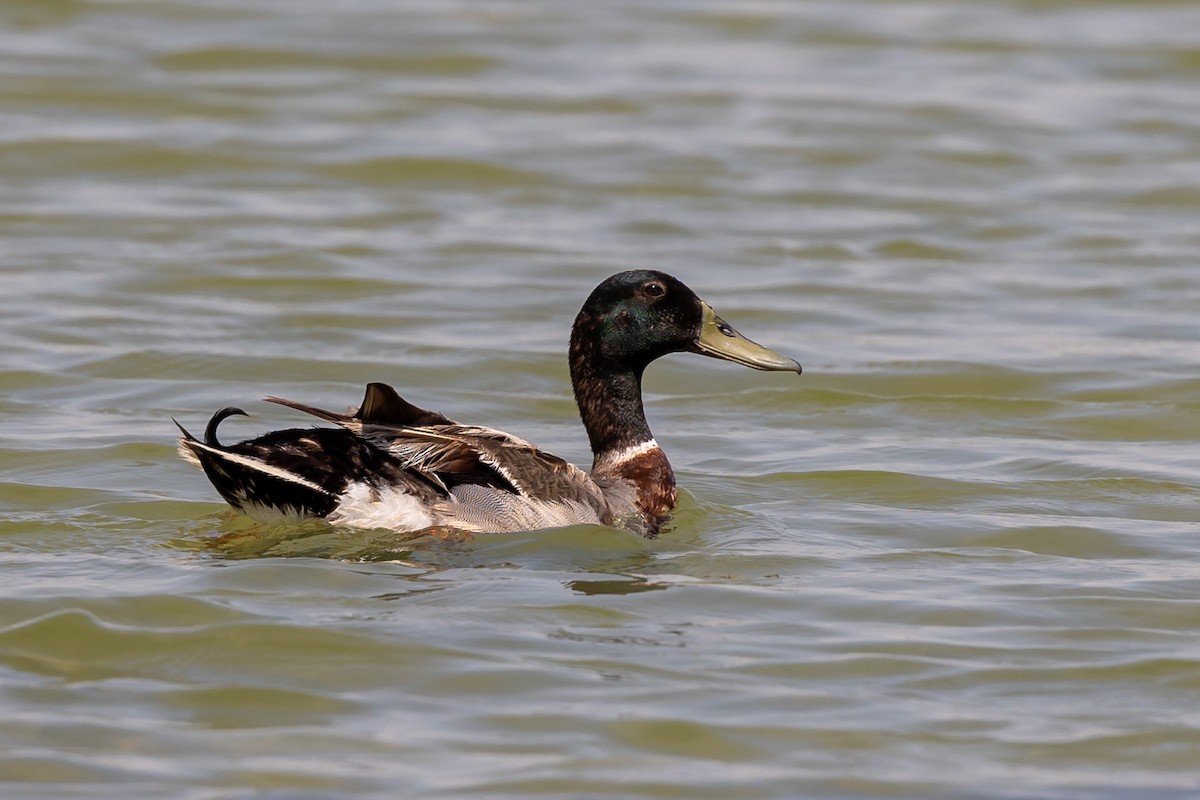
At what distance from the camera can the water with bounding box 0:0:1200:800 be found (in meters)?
6.64

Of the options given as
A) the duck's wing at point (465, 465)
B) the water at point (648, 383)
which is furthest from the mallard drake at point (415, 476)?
the water at point (648, 383)

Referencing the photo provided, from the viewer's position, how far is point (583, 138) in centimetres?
1867

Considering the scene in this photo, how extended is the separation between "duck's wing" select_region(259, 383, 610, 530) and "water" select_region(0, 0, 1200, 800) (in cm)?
15

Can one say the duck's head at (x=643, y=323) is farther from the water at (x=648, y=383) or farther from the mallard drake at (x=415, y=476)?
the water at (x=648, y=383)

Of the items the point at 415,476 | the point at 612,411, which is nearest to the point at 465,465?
the point at 415,476

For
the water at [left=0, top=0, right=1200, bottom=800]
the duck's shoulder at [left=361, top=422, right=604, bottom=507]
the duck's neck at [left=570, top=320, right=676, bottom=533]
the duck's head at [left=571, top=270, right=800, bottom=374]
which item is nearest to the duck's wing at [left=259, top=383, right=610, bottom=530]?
the duck's shoulder at [left=361, top=422, right=604, bottom=507]

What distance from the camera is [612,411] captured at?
9.72 meters

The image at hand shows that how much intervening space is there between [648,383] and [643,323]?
9.93 ft

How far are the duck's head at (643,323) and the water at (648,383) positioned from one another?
2.52 ft

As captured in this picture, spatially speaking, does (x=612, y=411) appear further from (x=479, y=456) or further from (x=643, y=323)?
(x=479, y=456)

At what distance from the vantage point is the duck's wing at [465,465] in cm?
853

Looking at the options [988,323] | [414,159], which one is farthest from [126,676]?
[414,159]

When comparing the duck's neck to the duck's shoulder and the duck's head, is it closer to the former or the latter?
the duck's head

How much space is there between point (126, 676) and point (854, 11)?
715 inches
